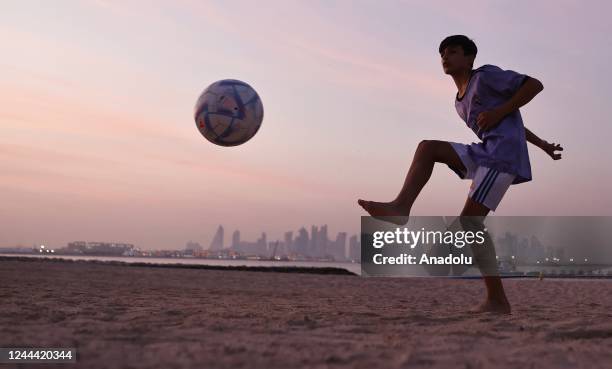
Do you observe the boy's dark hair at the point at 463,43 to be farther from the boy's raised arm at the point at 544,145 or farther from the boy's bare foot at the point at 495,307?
the boy's bare foot at the point at 495,307

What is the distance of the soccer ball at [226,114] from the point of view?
7414mm

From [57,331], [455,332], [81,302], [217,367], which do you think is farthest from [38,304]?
[455,332]

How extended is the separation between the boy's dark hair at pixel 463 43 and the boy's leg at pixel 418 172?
2.93 feet

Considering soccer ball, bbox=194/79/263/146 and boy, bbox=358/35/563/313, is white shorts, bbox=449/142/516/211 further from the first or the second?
soccer ball, bbox=194/79/263/146

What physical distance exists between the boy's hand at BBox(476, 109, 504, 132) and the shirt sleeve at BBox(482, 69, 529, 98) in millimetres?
193

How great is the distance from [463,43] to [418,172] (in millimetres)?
1280

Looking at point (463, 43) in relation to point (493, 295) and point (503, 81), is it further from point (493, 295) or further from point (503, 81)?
point (493, 295)

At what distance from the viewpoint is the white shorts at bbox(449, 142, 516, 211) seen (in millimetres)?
4637

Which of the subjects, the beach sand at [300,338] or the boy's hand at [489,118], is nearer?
the beach sand at [300,338]

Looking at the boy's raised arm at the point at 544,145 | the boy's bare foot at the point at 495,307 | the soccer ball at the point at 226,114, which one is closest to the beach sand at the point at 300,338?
the boy's bare foot at the point at 495,307

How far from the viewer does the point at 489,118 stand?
183 inches

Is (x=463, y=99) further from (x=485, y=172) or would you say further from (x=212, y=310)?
(x=212, y=310)

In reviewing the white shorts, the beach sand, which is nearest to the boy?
the white shorts

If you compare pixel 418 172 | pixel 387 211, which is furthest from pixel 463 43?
pixel 387 211
